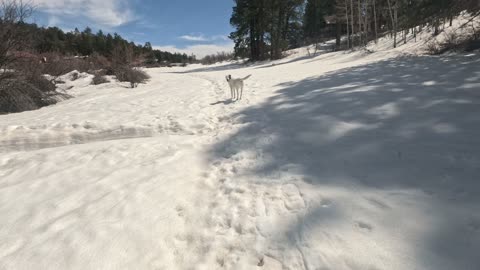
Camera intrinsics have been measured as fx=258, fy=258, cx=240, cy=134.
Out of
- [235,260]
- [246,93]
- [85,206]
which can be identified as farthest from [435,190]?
[246,93]

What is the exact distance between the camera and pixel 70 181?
321 cm

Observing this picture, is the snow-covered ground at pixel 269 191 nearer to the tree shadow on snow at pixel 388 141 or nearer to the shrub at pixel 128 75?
the tree shadow on snow at pixel 388 141

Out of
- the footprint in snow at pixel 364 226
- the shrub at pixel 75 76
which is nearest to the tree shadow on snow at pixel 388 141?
the footprint in snow at pixel 364 226

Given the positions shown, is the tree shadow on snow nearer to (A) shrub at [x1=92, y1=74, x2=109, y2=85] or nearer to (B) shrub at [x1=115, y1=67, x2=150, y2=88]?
(B) shrub at [x1=115, y1=67, x2=150, y2=88]

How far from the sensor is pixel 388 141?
303cm

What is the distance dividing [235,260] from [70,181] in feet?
8.23

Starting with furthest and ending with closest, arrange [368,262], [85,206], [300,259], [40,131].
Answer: [40,131]
[85,206]
[300,259]
[368,262]

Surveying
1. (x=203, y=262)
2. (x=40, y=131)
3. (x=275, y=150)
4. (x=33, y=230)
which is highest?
(x=40, y=131)

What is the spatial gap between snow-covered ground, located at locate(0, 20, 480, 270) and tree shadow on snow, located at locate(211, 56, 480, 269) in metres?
0.02

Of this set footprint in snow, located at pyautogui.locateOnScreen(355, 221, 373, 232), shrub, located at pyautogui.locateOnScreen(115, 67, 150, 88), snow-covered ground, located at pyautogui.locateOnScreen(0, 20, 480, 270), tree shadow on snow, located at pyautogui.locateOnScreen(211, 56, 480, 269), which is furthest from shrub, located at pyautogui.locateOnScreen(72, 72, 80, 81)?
footprint in snow, located at pyautogui.locateOnScreen(355, 221, 373, 232)

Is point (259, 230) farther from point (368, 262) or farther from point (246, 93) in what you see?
point (246, 93)

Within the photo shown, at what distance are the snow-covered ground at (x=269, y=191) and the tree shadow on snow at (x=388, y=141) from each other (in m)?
0.02

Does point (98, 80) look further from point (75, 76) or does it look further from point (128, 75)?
point (75, 76)

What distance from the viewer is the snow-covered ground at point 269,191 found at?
178 cm
